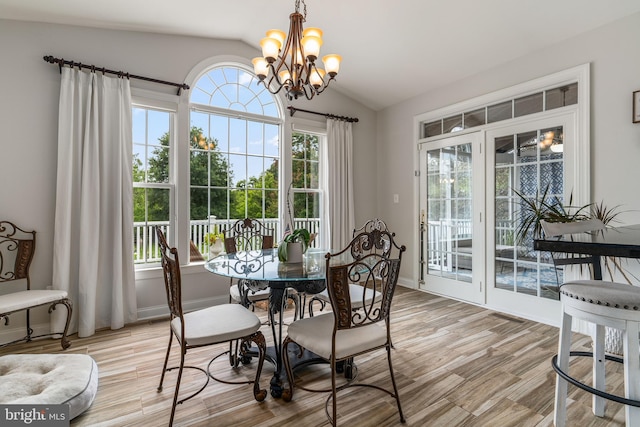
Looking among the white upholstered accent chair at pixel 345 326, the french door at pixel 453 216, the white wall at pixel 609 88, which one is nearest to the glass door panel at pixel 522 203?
the french door at pixel 453 216

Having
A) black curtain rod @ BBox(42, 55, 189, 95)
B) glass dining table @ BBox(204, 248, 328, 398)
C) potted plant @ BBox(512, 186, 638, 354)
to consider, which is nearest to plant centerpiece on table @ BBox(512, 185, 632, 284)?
potted plant @ BBox(512, 186, 638, 354)

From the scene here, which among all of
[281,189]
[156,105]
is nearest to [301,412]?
[281,189]

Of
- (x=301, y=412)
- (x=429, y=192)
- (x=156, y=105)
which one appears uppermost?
(x=156, y=105)

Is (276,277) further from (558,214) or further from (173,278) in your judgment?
Result: (558,214)

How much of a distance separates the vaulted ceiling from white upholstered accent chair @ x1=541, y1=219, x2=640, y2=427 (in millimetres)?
2266

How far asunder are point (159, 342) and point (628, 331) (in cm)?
315

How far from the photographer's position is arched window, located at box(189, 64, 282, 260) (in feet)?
12.5

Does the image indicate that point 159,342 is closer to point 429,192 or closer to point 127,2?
point 127,2

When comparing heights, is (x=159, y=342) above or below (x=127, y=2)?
below

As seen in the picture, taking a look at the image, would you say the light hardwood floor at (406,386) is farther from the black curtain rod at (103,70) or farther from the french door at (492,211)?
the black curtain rod at (103,70)

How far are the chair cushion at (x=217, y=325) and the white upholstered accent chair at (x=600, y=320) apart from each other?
164 cm

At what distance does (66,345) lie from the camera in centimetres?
263

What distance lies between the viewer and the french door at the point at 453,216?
3.85 m

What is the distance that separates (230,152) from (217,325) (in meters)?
2.60
